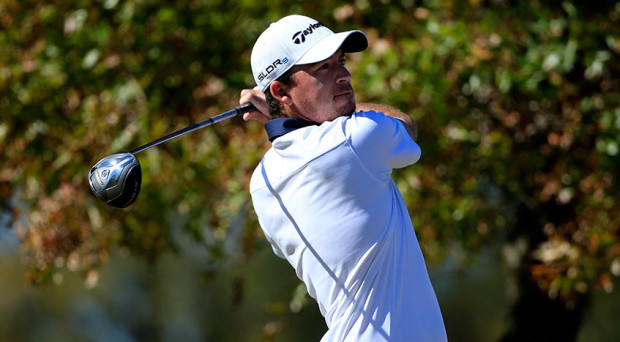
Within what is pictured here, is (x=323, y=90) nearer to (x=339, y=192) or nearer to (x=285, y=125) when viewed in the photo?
(x=285, y=125)

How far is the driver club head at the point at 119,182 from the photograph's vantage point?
2.98m

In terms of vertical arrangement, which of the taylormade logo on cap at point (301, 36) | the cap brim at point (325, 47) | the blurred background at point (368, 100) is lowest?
the blurred background at point (368, 100)

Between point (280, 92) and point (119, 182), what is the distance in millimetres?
555

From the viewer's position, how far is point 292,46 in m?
2.92

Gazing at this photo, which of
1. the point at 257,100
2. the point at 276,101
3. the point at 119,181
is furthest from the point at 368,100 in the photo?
the point at 119,181

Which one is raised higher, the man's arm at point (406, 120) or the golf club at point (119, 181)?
the golf club at point (119, 181)

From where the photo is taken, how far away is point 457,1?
19.7 feet

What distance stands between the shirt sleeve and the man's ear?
232 mm

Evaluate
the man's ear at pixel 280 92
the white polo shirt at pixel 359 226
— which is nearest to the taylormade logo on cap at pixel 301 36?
the man's ear at pixel 280 92

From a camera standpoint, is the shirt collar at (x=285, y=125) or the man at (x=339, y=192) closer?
the man at (x=339, y=192)

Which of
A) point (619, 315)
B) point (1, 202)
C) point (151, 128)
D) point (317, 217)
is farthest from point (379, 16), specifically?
point (619, 315)

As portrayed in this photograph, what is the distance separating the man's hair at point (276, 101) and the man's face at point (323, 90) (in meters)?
0.02

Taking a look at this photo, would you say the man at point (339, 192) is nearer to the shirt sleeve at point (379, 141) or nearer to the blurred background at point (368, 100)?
the shirt sleeve at point (379, 141)

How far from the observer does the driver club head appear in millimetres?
2984
